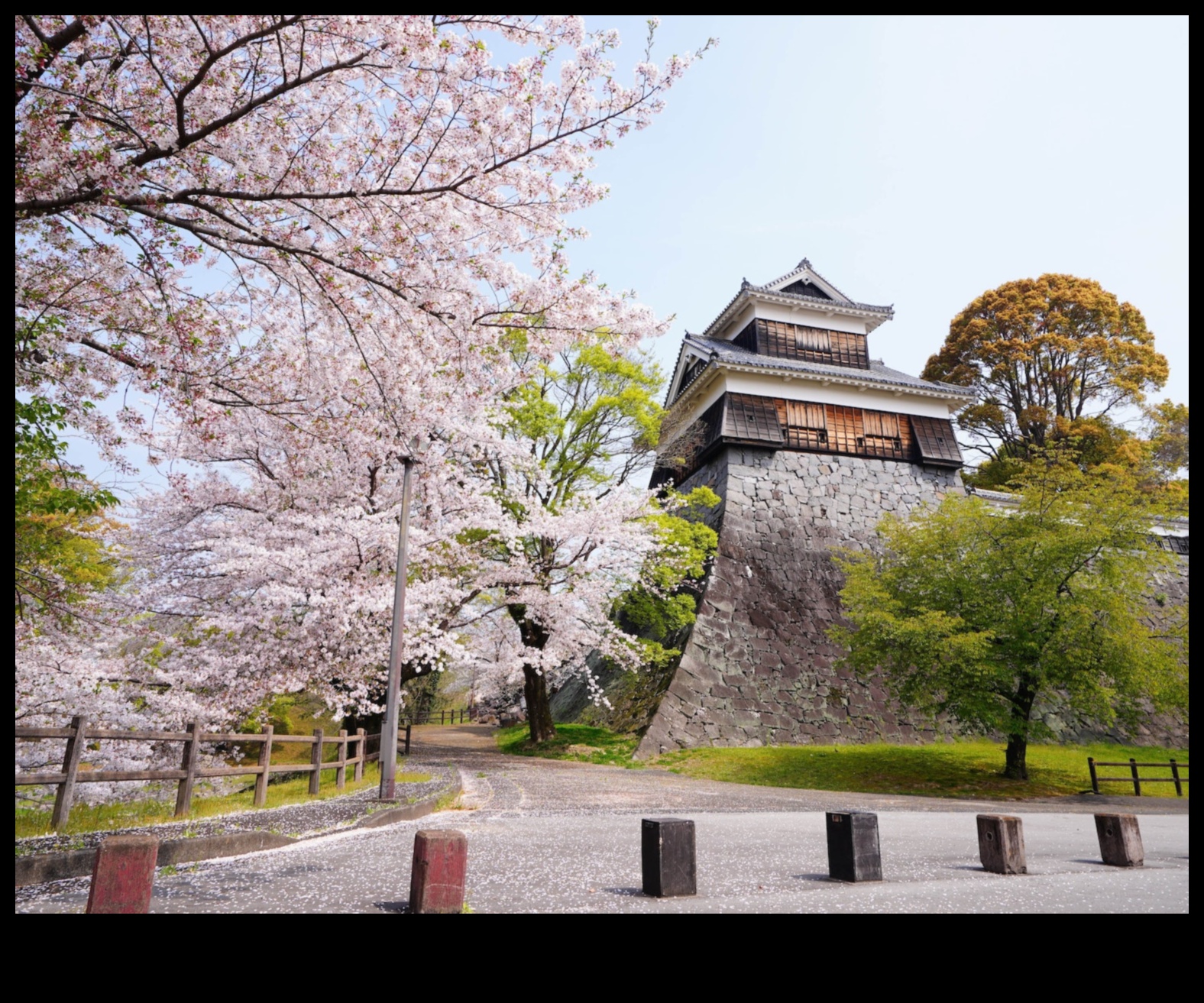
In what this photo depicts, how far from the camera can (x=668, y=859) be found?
5.25m

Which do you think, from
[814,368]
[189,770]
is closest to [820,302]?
[814,368]

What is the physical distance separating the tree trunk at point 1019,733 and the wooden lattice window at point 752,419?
1091cm

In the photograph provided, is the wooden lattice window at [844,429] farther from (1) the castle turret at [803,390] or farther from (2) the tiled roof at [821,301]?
(2) the tiled roof at [821,301]

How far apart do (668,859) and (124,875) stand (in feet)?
11.3

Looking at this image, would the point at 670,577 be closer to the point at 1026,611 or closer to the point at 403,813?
the point at 1026,611

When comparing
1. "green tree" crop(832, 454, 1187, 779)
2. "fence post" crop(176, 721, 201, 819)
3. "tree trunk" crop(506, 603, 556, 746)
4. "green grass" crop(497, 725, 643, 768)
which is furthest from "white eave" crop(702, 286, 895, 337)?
"fence post" crop(176, 721, 201, 819)

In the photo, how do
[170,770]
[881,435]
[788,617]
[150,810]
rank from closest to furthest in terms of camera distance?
[170,770] < [150,810] < [788,617] < [881,435]

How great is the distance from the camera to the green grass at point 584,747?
18.0 meters

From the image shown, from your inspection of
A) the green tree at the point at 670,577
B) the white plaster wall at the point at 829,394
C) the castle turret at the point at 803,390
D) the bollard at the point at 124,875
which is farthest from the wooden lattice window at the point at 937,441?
the bollard at the point at 124,875

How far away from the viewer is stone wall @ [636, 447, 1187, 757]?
1920 centimetres

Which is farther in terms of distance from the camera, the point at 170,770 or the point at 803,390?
the point at 803,390

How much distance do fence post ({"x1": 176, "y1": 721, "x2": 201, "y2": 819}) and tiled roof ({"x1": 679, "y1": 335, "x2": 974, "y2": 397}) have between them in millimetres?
18948

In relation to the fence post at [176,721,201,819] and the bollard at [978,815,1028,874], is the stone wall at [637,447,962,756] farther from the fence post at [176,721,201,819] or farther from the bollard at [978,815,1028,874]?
the bollard at [978,815,1028,874]
